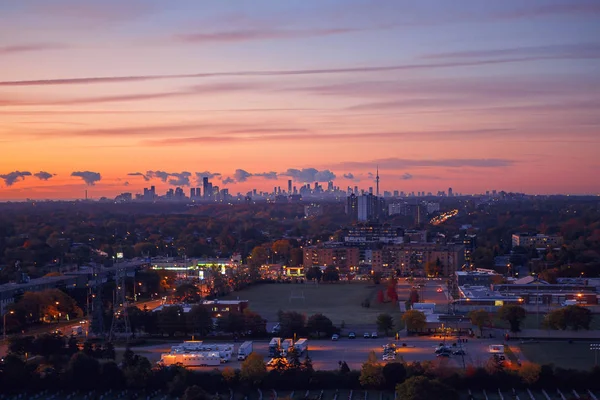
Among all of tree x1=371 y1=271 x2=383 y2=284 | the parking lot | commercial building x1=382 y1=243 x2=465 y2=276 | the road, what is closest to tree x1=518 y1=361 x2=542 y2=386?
the parking lot

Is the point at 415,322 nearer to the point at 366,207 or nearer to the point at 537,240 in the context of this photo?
the point at 537,240

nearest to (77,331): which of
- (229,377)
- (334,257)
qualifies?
(229,377)

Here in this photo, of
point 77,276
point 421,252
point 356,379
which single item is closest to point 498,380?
point 356,379

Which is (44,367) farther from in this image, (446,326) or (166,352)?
(446,326)

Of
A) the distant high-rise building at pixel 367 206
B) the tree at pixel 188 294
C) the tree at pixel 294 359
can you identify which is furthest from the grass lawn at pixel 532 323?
the distant high-rise building at pixel 367 206

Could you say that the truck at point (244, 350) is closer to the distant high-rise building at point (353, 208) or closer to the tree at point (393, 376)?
the tree at point (393, 376)

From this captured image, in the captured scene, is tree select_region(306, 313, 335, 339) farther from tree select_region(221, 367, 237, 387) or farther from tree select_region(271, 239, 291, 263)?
tree select_region(271, 239, 291, 263)
